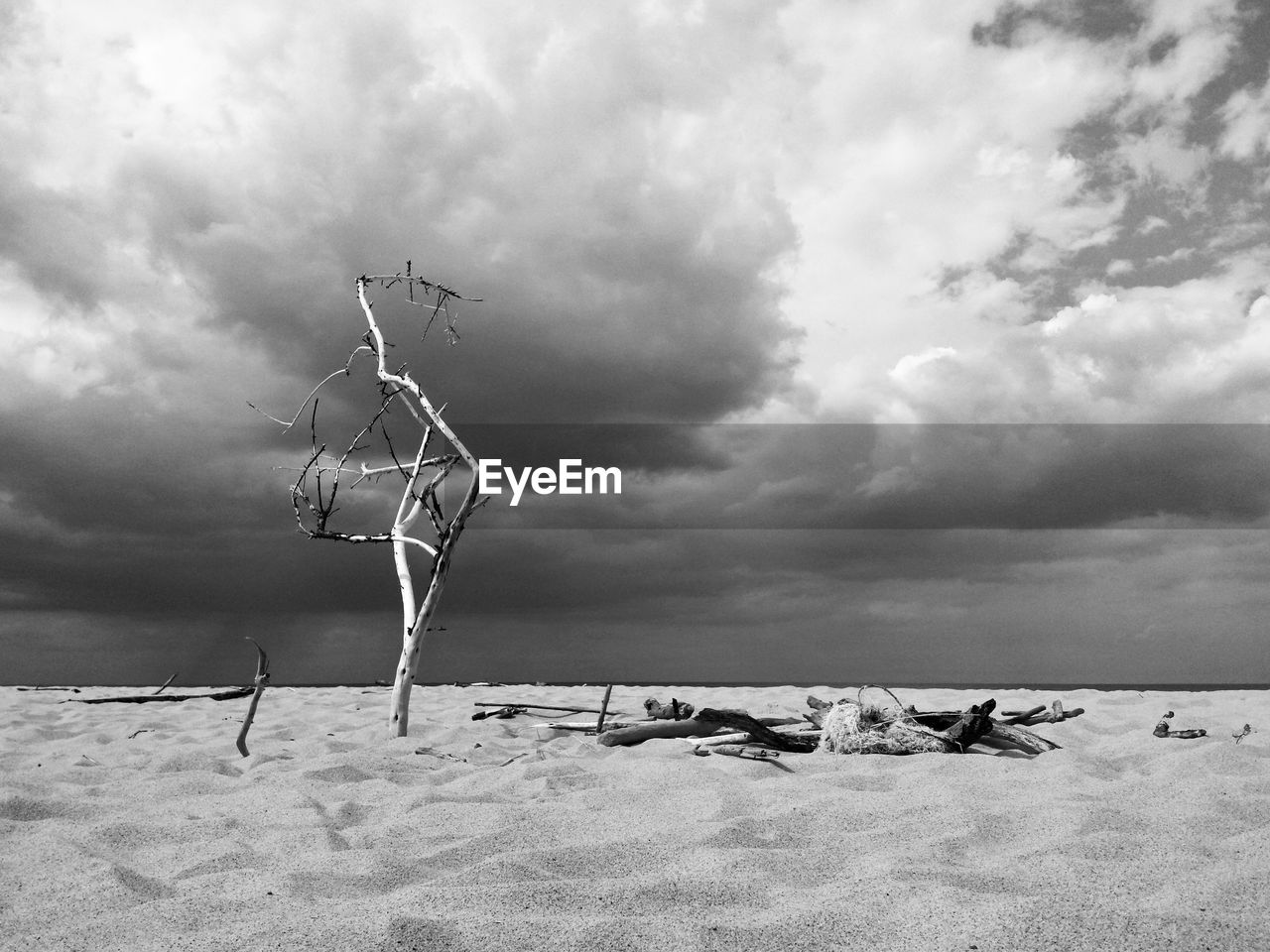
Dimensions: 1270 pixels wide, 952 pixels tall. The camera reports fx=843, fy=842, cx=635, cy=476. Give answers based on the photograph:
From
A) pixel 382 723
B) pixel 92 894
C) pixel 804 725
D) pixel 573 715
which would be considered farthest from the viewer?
pixel 573 715

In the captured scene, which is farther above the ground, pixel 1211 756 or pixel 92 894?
pixel 1211 756

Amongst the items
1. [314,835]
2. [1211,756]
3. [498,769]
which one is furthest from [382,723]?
[1211,756]

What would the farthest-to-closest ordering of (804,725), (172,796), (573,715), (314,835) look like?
1. (573,715)
2. (804,725)
3. (172,796)
4. (314,835)

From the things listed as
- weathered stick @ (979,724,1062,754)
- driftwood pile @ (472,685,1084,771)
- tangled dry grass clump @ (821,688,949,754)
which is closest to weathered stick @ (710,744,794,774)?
driftwood pile @ (472,685,1084,771)

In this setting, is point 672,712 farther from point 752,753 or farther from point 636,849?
point 636,849

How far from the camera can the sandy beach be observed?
7.86 ft

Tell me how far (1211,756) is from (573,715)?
5571mm

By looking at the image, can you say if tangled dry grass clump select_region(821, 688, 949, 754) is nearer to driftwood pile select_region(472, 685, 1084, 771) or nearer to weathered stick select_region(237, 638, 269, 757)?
driftwood pile select_region(472, 685, 1084, 771)

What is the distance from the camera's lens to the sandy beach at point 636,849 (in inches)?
94.3

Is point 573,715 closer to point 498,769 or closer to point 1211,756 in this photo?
point 498,769

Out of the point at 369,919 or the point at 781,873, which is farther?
the point at 781,873

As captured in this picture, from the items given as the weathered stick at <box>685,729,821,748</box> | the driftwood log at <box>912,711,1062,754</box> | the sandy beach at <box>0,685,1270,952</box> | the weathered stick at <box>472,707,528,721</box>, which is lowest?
the sandy beach at <box>0,685,1270,952</box>

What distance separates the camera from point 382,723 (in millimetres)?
7789

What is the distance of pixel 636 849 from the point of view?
3234mm
